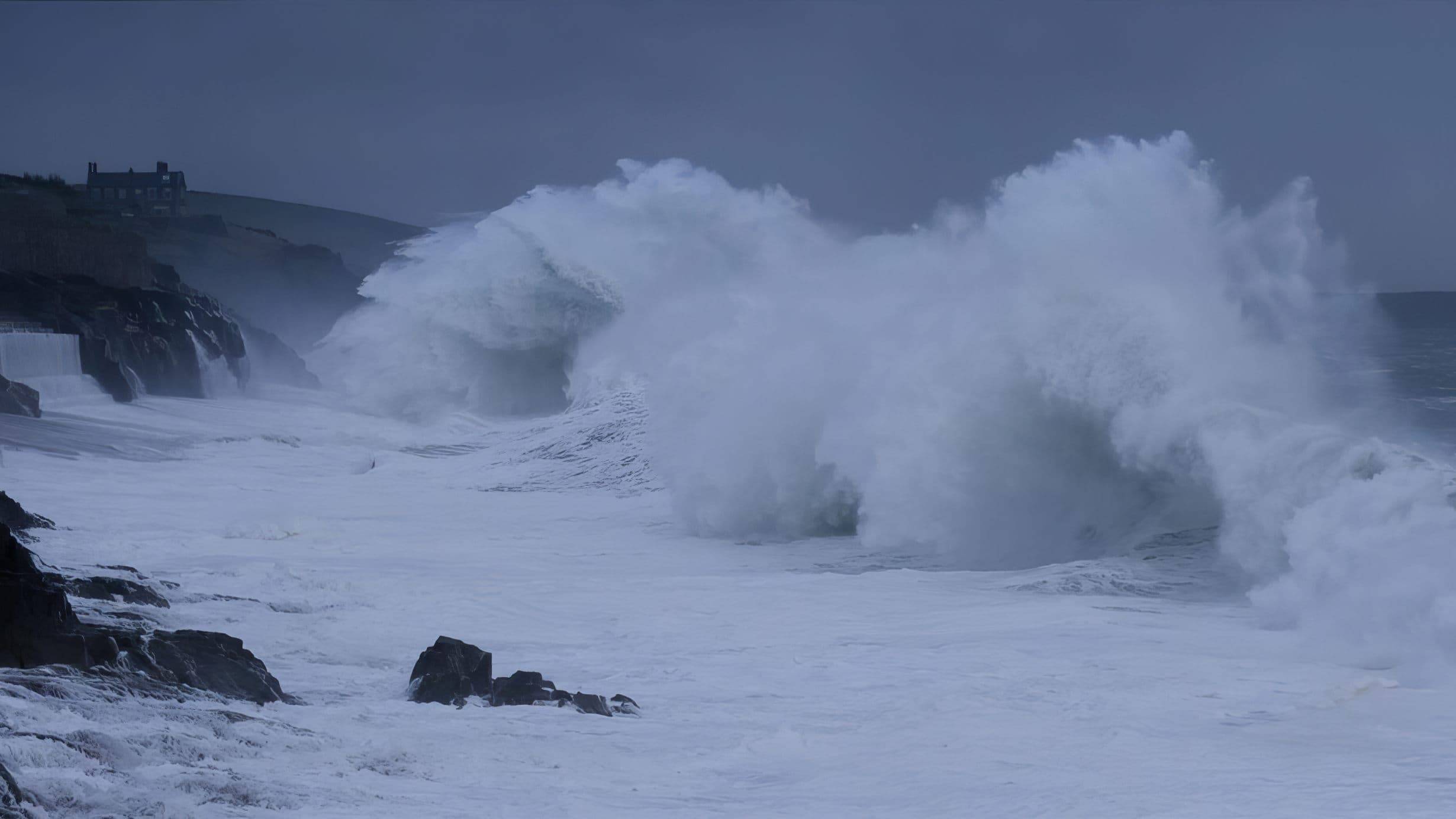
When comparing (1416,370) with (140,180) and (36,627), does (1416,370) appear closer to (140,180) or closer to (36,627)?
(36,627)

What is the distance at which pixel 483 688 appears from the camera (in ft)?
22.1

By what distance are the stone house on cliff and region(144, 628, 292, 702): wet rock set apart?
59788mm

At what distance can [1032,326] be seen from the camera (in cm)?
1248

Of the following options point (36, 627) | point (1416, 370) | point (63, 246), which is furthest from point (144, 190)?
point (36, 627)

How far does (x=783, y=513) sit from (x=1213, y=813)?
347 inches

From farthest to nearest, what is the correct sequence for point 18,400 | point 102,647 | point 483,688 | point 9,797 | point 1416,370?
1. point 1416,370
2. point 18,400
3. point 483,688
4. point 102,647
5. point 9,797

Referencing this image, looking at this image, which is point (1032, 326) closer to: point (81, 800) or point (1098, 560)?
point (1098, 560)

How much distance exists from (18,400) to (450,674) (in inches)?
662

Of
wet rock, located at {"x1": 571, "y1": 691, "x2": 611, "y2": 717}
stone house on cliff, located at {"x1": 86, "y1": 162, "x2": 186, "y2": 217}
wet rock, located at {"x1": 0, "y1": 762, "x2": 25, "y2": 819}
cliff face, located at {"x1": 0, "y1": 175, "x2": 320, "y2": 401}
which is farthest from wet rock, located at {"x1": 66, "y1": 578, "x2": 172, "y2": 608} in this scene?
stone house on cliff, located at {"x1": 86, "y1": 162, "x2": 186, "y2": 217}

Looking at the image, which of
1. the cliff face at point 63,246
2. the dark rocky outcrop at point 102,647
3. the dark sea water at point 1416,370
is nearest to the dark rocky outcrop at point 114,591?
the dark rocky outcrop at point 102,647

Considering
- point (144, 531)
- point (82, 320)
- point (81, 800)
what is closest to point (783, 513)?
point (144, 531)

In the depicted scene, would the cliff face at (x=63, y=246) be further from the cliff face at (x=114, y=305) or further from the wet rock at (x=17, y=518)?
the wet rock at (x=17, y=518)

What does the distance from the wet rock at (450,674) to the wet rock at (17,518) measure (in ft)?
17.0

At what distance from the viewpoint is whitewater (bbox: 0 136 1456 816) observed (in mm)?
5543
